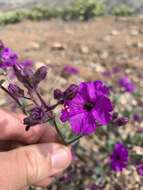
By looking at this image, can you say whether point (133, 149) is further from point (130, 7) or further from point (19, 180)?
point (130, 7)

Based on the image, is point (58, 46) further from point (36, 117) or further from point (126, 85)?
point (36, 117)

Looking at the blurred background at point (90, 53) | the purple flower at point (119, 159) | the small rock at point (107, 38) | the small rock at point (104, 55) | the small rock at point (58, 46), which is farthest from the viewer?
the small rock at point (107, 38)

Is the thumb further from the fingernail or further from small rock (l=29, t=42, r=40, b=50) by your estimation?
small rock (l=29, t=42, r=40, b=50)

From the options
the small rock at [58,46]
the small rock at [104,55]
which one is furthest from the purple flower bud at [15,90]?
the small rock at [58,46]

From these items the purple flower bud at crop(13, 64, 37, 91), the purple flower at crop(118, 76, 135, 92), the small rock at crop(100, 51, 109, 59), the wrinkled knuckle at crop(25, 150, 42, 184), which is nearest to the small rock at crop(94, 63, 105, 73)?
the small rock at crop(100, 51, 109, 59)

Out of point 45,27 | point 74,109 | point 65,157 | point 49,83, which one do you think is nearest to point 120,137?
point 49,83

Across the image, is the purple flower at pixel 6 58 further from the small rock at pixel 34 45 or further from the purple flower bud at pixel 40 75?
the small rock at pixel 34 45
